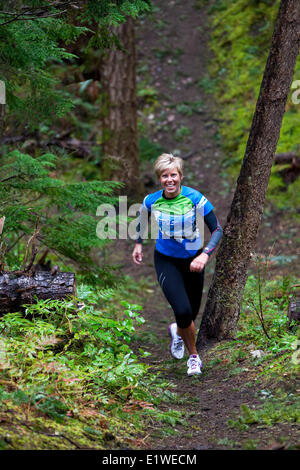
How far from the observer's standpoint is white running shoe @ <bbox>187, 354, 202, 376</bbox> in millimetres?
5414

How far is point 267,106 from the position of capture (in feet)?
18.3

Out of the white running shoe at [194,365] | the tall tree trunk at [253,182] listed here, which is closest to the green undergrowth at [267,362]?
the white running shoe at [194,365]

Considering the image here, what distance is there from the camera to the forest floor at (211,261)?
378cm

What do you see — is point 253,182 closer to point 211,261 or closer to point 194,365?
point 194,365

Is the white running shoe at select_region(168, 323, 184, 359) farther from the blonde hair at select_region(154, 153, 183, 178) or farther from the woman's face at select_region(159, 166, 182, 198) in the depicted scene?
the blonde hair at select_region(154, 153, 183, 178)

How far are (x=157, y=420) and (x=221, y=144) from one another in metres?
11.0

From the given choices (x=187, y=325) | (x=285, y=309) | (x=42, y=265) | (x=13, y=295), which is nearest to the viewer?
(x=13, y=295)

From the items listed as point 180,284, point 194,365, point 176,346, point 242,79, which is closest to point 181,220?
point 180,284

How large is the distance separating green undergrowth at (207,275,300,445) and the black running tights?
65 centimetres

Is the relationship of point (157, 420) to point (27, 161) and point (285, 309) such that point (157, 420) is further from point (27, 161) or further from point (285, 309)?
point (27, 161)

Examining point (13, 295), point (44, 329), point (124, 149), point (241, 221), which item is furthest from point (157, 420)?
point (124, 149)

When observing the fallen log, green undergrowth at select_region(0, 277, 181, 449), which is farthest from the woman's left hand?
the fallen log

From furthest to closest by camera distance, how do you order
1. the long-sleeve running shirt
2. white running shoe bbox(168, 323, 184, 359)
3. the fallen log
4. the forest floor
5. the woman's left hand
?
white running shoe bbox(168, 323, 184, 359), the long-sleeve running shirt, the woman's left hand, the fallen log, the forest floor

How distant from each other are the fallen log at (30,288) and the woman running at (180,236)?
41.5 inches
